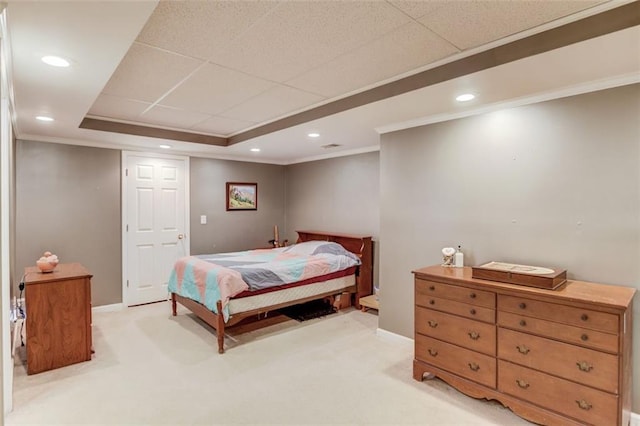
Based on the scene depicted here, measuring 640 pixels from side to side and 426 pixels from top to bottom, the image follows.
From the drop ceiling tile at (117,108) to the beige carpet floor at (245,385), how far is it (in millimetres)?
2369

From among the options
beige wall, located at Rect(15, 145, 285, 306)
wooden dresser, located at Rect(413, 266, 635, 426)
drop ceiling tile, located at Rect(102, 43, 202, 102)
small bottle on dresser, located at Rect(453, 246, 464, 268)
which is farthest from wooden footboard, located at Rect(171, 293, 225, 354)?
small bottle on dresser, located at Rect(453, 246, 464, 268)

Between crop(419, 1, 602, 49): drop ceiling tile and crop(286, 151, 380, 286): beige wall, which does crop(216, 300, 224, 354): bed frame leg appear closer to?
crop(286, 151, 380, 286): beige wall

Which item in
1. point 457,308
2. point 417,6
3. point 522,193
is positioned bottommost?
point 457,308

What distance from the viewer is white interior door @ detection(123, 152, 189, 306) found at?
4762 mm

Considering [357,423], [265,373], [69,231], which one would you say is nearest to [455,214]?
[357,423]

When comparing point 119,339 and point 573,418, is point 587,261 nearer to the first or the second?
point 573,418

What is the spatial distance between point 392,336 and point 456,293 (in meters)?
1.28

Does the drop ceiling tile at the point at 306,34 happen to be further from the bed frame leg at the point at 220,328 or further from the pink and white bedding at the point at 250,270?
the bed frame leg at the point at 220,328

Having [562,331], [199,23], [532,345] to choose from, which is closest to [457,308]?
[532,345]

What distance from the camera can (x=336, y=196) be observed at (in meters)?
5.45

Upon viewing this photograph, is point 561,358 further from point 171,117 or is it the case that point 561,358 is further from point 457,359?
point 171,117

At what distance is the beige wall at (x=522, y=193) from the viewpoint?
2.28m

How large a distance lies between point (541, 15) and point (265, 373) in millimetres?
3065

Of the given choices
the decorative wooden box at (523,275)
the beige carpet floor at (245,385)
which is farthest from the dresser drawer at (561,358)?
the beige carpet floor at (245,385)
